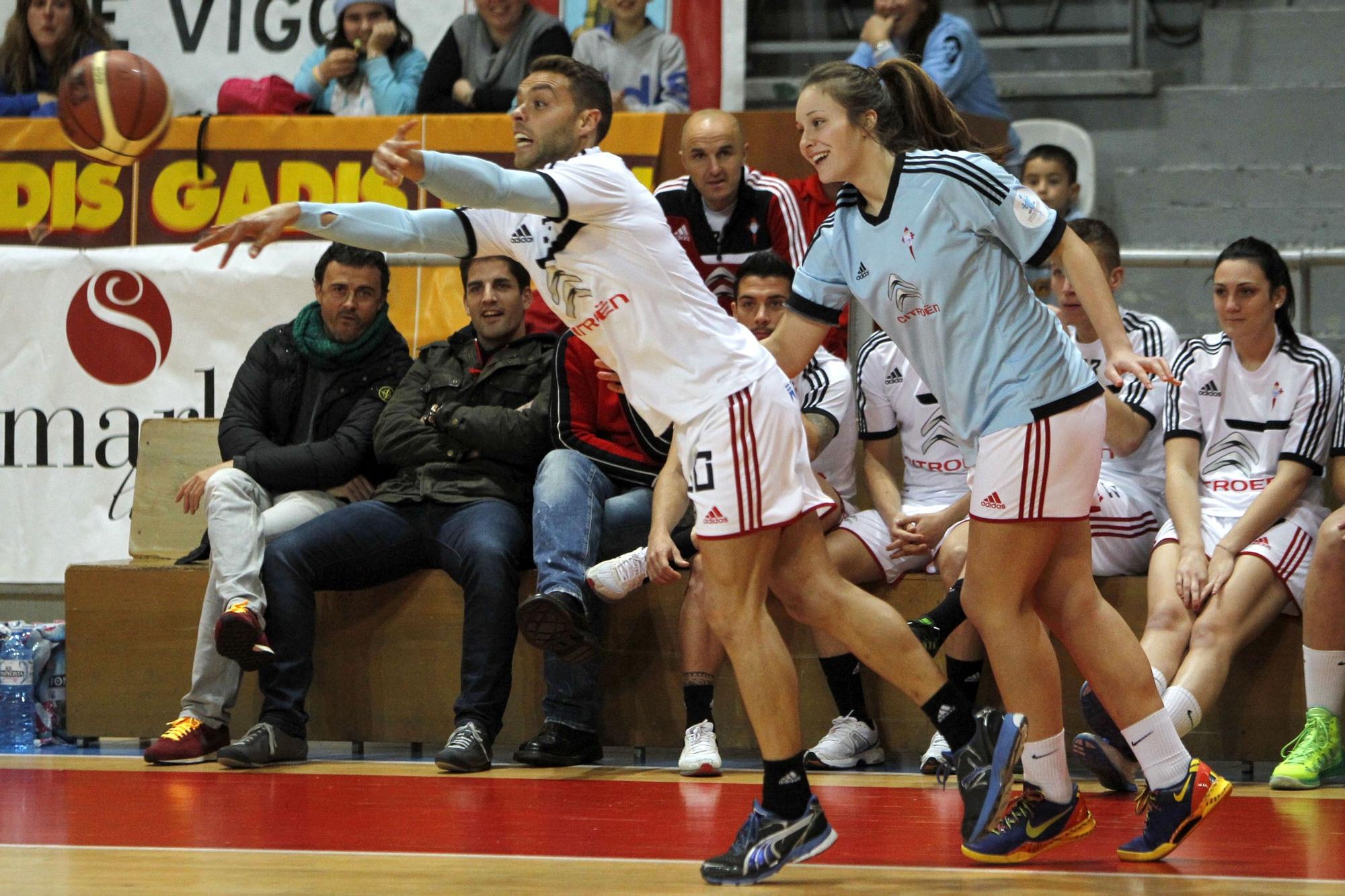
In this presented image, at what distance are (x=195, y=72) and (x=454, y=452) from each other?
3.79 metres

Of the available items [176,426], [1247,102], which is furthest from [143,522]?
[1247,102]

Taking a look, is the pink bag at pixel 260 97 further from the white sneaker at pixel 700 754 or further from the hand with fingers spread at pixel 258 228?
the hand with fingers spread at pixel 258 228

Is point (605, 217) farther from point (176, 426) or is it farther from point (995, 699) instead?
point (176, 426)

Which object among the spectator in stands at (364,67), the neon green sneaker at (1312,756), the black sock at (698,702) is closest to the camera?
the neon green sneaker at (1312,756)

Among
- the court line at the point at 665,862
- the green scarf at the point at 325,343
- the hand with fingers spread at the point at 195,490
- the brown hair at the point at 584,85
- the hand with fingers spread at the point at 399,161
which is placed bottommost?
the court line at the point at 665,862

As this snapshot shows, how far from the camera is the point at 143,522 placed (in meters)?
6.10

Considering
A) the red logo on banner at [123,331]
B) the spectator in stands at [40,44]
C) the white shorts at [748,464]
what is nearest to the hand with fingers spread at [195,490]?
the red logo on banner at [123,331]

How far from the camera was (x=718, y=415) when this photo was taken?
3.64 m

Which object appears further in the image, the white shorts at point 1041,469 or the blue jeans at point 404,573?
the blue jeans at point 404,573

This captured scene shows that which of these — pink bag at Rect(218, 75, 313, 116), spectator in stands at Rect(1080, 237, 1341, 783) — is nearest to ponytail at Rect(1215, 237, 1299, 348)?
spectator in stands at Rect(1080, 237, 1341, 783)

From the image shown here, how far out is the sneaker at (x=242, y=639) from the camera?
16.6ft

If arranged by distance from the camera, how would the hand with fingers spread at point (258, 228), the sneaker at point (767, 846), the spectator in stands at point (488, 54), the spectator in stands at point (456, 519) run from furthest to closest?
the spectator in stands at point (488, 54) < the spectator in stands at point (456, 519) < the sneaker at point (767, 846) < the hand with fingers spread at point (258, 228)

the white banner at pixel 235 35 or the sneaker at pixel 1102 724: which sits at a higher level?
the white banner at pixel 235 35

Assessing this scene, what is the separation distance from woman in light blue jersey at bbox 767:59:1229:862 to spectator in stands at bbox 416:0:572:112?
12.7 ft
